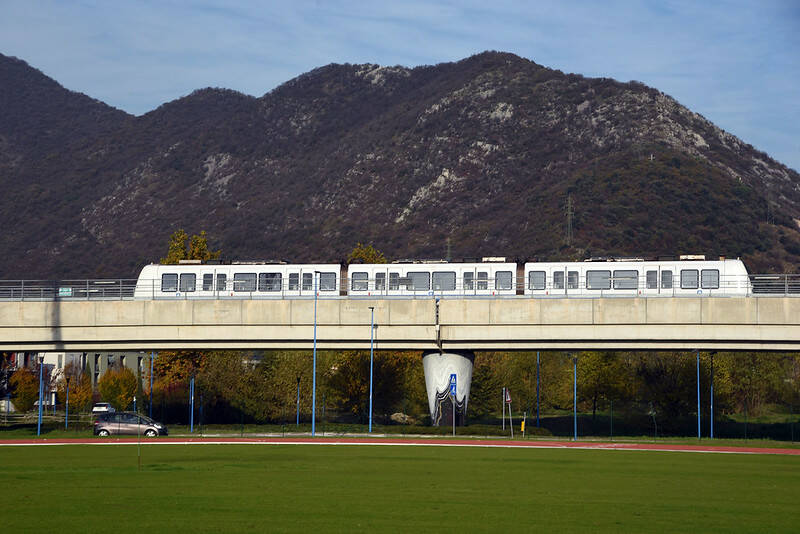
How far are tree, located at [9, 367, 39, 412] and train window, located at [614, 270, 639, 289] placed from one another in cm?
6830

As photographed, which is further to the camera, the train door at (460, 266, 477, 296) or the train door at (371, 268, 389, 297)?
the train door at (371, 268, 389, 297)

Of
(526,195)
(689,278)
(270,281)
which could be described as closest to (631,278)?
(689,278)

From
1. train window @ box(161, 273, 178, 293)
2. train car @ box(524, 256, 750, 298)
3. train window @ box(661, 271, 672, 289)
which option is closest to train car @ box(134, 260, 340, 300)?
train window @ box(161, 273, 178, 293)

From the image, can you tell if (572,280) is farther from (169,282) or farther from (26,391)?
(26,391)

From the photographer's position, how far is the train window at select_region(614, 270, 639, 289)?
56562 millimetres

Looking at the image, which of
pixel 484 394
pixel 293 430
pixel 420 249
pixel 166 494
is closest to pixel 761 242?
pixel 420 249

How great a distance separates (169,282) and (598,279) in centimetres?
2629

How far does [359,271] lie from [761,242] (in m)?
88.2

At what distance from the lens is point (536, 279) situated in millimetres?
57188

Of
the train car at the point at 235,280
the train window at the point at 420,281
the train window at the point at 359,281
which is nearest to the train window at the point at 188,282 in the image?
the train car at the point at 235,280

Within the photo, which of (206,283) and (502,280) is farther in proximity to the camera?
(206,283)

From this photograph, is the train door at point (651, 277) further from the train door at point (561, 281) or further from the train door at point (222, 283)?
the train door at point (222, 283)

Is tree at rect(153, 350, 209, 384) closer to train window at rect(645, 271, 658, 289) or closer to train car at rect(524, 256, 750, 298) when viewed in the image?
train car at rect(524, 256, 750, 298)

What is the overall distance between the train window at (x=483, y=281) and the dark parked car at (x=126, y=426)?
65.8ft
